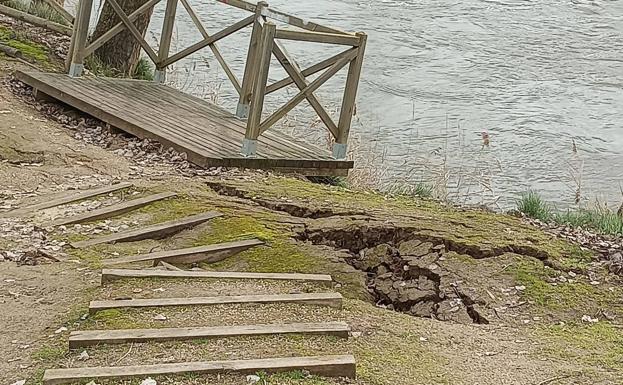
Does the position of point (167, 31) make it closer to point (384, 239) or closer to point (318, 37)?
point (318, 37)

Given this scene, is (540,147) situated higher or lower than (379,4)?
lower

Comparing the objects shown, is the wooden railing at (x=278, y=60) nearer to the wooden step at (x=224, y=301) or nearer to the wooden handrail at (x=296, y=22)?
the wooden handrail at (x=296, y=22)

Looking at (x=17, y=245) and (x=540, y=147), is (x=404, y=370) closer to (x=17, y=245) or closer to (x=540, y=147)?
(x=17, y=245)

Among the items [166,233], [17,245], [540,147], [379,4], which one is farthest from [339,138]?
[379,4]

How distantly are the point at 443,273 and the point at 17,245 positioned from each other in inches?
86.5

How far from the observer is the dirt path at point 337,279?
3.42 m

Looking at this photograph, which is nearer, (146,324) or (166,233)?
(146,324)

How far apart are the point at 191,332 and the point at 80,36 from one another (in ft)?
17.1

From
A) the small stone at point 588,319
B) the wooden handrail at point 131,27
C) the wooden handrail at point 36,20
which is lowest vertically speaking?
the small stone at point 588,319

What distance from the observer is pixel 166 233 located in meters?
4.96

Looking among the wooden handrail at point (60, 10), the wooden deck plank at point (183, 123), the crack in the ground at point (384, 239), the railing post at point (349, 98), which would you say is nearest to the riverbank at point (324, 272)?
the crack in the ground at point (384, 239)

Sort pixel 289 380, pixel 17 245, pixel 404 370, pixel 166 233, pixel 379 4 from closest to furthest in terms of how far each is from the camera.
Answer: pixel 289 380 → pixel 404 370 → pixel 17 245 → pixel 166 233 → pixel 379 4

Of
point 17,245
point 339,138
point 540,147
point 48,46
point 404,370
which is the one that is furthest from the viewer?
point 540,147

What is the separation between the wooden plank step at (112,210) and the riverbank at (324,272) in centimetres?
6
